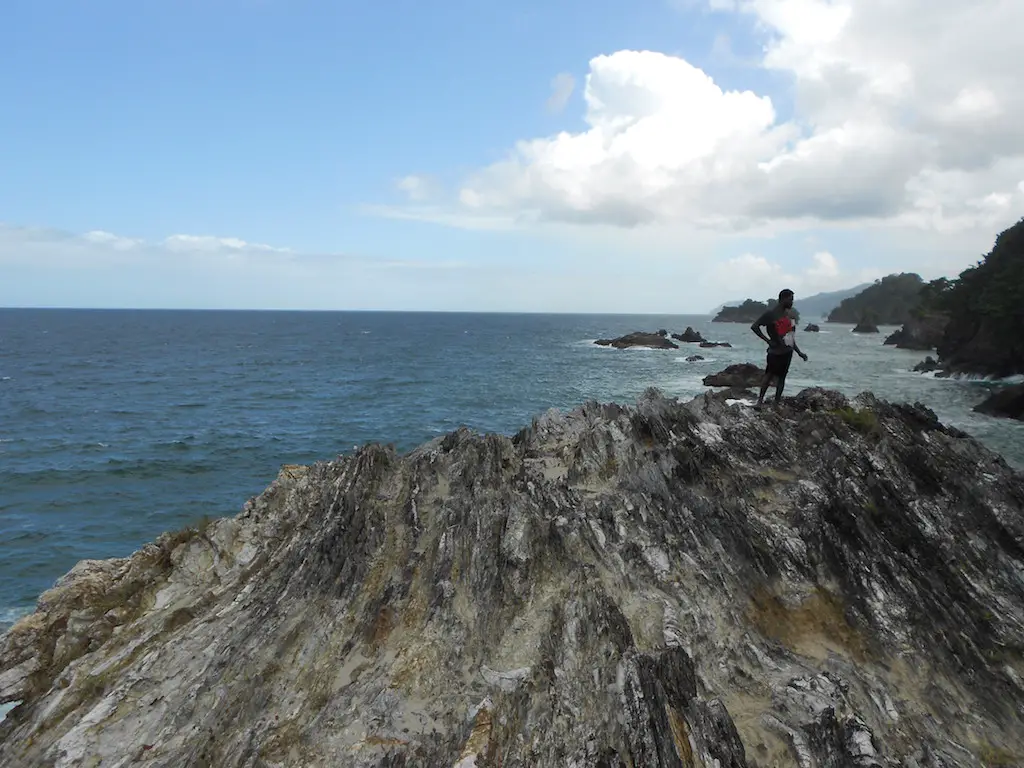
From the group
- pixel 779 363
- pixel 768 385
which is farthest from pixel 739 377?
pixel 779 363

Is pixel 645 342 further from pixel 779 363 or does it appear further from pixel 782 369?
pixel 779 363

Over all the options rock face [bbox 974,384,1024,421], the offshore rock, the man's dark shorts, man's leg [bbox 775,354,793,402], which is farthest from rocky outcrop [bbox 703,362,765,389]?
the offshore rock

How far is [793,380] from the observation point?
69.6m

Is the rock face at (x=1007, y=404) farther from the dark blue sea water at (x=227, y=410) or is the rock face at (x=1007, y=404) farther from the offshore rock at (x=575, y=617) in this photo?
the offshore rock at (x=575, y=617)

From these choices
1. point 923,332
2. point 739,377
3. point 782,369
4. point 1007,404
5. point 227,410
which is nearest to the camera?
point 782,369

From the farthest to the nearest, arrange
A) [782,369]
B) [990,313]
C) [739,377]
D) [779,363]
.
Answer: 1. [739,377]
2. [990,313]
3. [782,369]
4. [779,363]

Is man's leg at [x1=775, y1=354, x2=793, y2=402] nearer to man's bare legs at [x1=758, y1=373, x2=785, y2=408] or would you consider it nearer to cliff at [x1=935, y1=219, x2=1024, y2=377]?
man's bare legs at [x1=758, y1=373, x2=785, y2=408]

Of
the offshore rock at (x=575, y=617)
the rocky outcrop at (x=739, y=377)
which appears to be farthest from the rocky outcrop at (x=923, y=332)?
the offshore rock at (x=575, y=617)

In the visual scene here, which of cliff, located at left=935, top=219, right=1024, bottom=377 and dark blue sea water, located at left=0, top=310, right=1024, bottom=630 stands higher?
cliff, located at left=935, top=219, right=1024, bottom=377

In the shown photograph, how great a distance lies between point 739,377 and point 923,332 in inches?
2924

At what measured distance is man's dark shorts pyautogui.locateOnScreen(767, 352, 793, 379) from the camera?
16875 mm

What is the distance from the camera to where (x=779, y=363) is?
1717 centimetres

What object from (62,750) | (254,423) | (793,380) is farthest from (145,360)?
(62,750)

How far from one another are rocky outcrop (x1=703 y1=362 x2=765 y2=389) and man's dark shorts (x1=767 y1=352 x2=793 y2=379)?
45.8 metres
